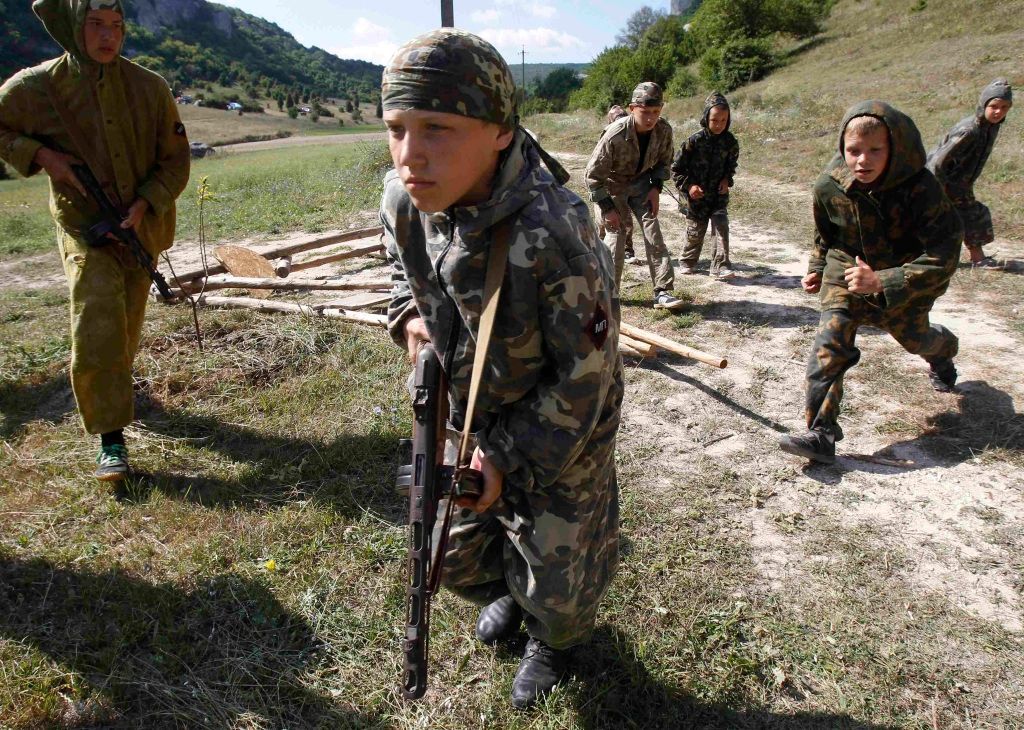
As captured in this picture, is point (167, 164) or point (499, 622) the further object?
point (167, 164)

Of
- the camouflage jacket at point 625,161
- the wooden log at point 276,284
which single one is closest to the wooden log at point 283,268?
the wooden log at point 276,284

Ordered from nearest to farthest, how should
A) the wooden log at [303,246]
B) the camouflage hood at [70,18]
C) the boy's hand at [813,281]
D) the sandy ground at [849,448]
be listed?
the sandy ground at [849,448] < the camouflage hood at [70,18] < the boy's hand at [813,281] < the wooden log at [303,246]

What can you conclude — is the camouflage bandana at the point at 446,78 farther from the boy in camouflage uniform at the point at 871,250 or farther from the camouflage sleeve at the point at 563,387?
the boy in camouflage uniform at the point at 871,250

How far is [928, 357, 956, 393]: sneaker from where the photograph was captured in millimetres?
4734

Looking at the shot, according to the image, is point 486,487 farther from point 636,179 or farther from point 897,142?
point 636,179

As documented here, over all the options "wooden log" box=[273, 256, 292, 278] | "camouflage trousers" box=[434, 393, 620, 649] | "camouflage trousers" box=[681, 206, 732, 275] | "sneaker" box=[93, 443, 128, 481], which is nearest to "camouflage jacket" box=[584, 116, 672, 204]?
"camouflage trousers" box=[681, 206, 732, 275]

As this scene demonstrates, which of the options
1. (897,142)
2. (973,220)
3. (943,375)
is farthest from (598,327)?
(973,220)

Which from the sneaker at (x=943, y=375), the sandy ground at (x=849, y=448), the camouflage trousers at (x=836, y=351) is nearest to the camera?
the sandy ground at (x=849, y=448)

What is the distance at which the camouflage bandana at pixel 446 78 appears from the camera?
166cm

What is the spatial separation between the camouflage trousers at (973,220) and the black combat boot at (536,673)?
24.0ft

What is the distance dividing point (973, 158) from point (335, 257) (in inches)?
291

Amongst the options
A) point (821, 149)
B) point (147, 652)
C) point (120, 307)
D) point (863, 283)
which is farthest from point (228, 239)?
point (821, 149)

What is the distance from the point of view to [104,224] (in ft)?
12.6

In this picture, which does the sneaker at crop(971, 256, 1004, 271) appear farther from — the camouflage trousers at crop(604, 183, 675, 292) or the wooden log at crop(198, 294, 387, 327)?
the wooden log at crop(198, 294, 387, 327)
